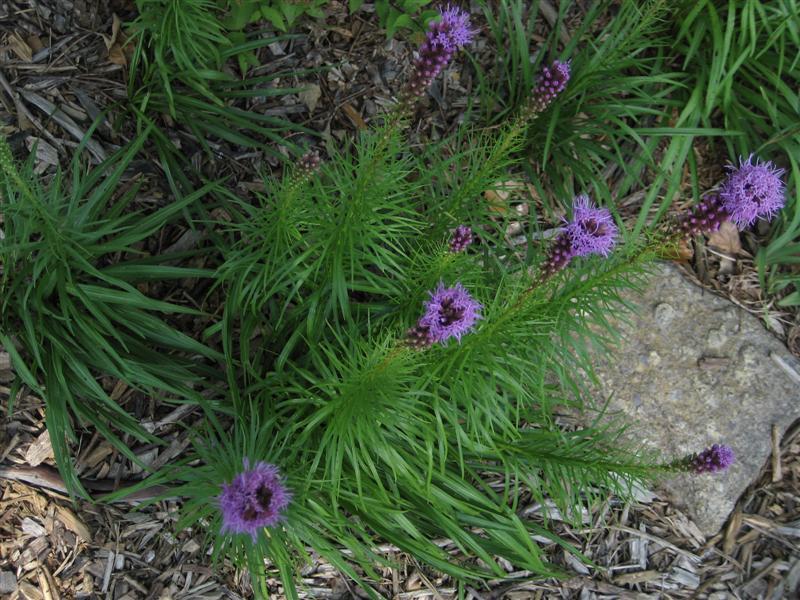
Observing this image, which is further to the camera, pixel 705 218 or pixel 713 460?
pixel 713 460

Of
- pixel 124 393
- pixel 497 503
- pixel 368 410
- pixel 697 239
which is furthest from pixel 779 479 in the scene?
pixel 124 393

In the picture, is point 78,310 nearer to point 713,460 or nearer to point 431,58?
point 431,58

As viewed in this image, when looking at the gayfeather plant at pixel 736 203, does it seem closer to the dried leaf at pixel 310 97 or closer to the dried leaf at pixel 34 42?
the dried leaf at pixel 310 97

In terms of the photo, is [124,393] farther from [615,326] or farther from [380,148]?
[615,326]

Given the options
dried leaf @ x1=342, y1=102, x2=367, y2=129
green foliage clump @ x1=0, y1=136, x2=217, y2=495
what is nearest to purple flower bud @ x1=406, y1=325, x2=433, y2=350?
green foliage clump @ x1=0, y1=136, x2=217, y2=495

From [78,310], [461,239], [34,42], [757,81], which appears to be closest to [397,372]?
[461,239]

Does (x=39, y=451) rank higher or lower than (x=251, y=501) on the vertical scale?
lower

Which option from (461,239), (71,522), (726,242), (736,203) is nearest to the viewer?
(736,203)

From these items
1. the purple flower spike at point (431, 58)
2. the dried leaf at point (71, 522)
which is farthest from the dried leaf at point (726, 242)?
the dried leaf at point (71, 522)
